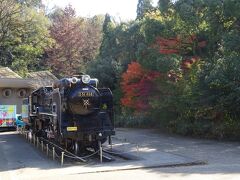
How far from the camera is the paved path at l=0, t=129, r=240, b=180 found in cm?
1243

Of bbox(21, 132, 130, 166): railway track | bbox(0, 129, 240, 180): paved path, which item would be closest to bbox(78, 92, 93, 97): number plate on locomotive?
bbox(21, 132, 130, 166): railway track

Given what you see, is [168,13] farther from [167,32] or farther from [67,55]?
[67,55]

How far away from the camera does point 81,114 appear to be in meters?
17.3

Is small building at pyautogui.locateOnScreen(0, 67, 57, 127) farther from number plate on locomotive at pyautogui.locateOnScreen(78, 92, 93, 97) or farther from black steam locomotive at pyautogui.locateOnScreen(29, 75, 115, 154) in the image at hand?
number plate on locomotive at pyautogui.locateOnScreen(78, 92, 93, 97)

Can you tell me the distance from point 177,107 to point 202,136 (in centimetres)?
256

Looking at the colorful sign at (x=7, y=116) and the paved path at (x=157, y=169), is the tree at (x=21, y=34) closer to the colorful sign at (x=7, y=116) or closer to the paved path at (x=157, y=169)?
the colorful sign at (x=7, y=116)

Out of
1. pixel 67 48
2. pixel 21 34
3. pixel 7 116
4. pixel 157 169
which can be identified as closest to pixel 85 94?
pixel 157 169

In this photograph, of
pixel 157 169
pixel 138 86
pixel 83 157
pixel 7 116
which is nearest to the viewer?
pixel 157 169

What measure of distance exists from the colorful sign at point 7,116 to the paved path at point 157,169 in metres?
15.2

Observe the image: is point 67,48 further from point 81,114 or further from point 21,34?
point 81,114

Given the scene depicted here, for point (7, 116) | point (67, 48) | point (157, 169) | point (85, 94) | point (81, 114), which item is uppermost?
point (67, 48)

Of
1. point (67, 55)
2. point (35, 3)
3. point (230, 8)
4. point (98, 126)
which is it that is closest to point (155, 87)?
point (230, 8)

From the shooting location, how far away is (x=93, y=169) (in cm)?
1383

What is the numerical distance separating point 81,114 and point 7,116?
67.3 feet
